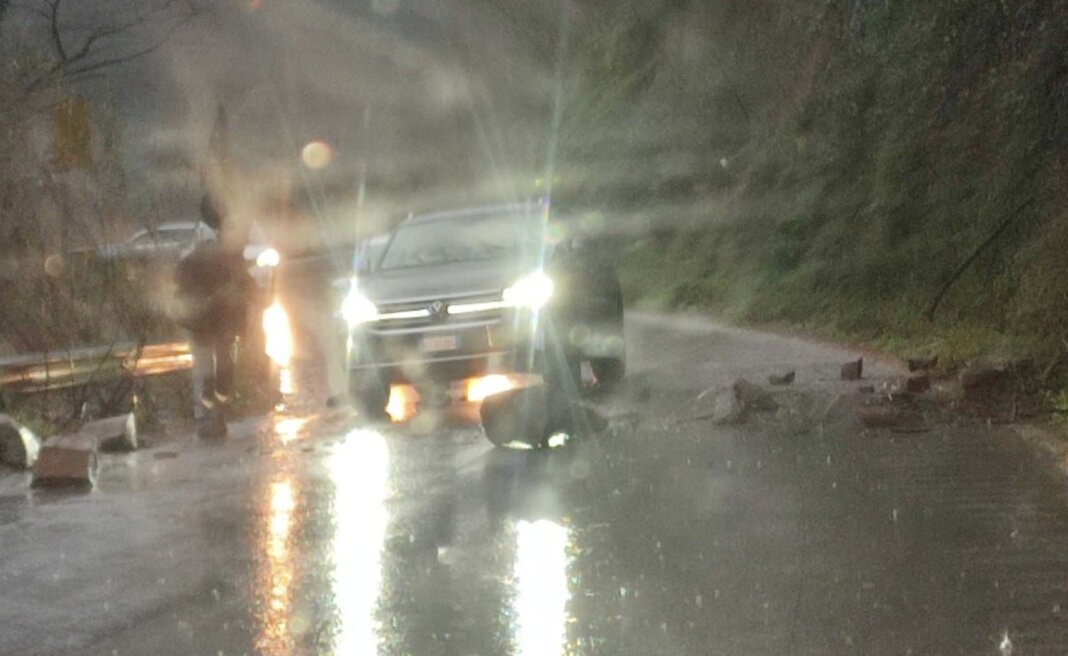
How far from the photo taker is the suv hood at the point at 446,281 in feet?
48.3

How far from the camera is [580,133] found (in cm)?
3972

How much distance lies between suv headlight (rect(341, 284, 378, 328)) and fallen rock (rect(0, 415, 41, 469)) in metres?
3.39

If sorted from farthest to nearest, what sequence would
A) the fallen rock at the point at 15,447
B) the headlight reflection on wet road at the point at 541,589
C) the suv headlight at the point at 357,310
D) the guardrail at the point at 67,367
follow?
the suv headlight at the point at 357,310, the guardrail at the point at 67,367, the fallen rock at the point at 15,447, the headlight reflection on wet road at the point at 541,589

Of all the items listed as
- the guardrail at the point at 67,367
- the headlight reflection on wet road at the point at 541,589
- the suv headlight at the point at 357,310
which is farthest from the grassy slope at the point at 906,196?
the guardrail at the point at 67,367

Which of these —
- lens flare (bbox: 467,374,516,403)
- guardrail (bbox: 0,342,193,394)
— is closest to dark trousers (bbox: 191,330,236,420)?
guardrail (bbox: 0,342,193,394)

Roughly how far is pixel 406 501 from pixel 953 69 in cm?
726

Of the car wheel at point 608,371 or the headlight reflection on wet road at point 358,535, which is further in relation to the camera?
the car wheel at point 608,371

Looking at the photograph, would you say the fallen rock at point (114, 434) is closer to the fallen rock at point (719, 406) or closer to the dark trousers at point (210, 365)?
the dark trousers at point (210, 365)

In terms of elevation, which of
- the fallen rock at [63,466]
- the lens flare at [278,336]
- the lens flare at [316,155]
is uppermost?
the lens flare at [316,155]

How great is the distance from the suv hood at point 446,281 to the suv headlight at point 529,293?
75mm

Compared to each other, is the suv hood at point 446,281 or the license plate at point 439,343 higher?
the suv hood at point 446,281

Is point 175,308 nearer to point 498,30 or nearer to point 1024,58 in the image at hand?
point 1024,58

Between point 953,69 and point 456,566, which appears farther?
point 953,69

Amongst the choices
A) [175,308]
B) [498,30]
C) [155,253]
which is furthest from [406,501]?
[498,30]
